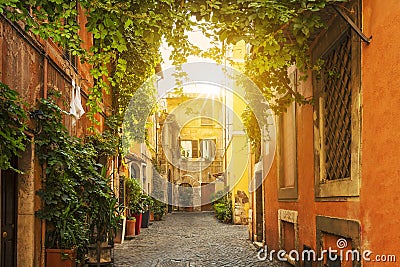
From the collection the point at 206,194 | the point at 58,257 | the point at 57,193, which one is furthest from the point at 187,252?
the point at 206,194

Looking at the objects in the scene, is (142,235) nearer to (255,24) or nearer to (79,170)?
(79,170)

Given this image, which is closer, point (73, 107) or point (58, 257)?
point (58, 257)

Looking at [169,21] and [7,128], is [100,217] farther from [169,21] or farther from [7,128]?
[169,21]

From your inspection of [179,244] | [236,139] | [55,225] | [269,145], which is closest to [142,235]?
[179,244]

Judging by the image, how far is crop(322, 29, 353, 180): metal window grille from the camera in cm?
630

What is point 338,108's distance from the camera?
6.74 metres

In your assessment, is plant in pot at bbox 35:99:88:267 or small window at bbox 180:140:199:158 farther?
small window at bbox 180:140:199:158

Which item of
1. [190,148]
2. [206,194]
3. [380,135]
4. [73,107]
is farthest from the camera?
[190,148]

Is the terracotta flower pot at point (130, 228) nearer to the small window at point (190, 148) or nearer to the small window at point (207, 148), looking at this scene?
the small window at point (207, 148)

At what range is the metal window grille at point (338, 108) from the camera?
630cm

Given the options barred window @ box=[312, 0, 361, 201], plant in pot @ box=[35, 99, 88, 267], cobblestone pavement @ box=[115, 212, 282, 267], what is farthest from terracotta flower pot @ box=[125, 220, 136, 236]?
barred window @ box=[312, 0, 361, 201]

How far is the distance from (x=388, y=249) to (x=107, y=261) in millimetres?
6357

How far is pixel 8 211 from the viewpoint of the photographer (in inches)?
268

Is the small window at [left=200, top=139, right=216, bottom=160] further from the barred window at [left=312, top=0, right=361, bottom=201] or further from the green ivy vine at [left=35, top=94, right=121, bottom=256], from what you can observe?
the barred window at [left=312, top=0, right=361, bottom=201]
